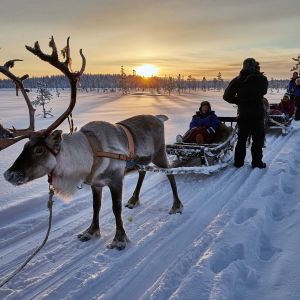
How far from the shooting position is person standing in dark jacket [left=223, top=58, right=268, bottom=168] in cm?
768

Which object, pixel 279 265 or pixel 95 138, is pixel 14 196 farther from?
pixel 279 265

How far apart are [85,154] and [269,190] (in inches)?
140

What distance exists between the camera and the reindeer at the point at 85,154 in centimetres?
368

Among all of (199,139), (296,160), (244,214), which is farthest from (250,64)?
(244,214)

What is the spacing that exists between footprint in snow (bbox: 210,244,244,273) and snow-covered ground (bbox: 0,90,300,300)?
0.01 m

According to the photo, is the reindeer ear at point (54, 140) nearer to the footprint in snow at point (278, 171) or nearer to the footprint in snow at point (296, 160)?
the footprint in snow at point (278, 171)

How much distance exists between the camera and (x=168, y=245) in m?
4.43

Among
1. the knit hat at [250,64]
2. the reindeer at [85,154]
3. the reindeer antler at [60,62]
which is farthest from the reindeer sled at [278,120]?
the reindeer antler at [60,62]

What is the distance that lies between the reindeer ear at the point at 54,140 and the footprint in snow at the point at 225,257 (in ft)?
6.84

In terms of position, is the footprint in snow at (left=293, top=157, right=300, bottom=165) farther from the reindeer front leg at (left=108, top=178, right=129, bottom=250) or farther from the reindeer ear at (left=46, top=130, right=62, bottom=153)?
the reindeer ear at (left=46, top=130, right=62, bottom=153)

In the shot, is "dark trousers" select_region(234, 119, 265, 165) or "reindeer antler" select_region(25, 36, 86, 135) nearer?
"reindeer antler" select_region(25, 36, 86, 135)

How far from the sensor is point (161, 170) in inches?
224

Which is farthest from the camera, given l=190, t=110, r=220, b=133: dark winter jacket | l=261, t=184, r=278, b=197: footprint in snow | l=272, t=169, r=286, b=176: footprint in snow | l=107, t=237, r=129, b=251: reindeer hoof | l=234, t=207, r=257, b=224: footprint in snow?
l=190, t=110, r=220, b=133: dark winter jacket

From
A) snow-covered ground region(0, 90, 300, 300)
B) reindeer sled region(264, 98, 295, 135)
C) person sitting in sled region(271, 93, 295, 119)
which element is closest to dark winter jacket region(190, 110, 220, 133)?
snow-covered ground region(0, 90, 300, 300)
